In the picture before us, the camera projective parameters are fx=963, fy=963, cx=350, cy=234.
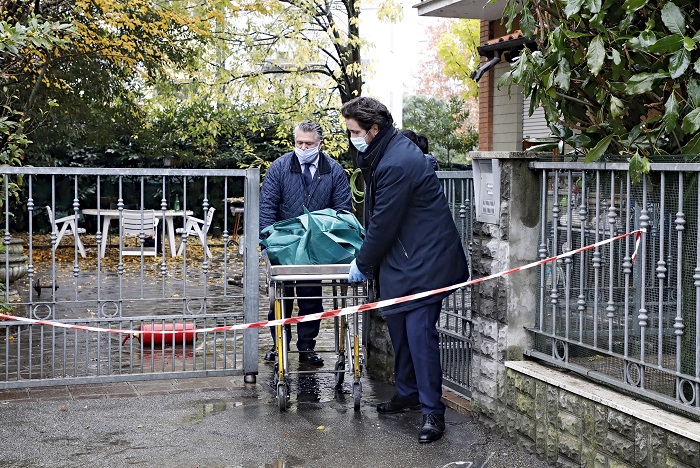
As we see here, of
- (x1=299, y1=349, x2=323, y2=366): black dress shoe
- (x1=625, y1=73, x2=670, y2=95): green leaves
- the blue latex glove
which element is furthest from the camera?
(x1=299, y1=349, x2=323, y2=366): black dress shoe

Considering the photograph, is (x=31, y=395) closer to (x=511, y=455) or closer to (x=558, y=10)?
(x=511, y=455)

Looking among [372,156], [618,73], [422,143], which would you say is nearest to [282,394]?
[372,156]

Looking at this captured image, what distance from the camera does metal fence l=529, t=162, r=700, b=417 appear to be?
4461 mm

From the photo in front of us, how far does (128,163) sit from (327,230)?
1735 cm

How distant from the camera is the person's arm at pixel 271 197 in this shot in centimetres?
761

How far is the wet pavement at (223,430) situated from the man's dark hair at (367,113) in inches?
75.9

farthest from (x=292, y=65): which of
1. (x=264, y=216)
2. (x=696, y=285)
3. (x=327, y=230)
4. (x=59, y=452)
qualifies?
(x=696, y=285)

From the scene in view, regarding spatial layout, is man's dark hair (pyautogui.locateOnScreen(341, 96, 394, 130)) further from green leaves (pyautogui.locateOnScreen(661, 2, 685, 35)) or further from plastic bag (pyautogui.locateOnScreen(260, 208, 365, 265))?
green leaves (pyautogui.locateOnScreen(661, 2, 685, 35))

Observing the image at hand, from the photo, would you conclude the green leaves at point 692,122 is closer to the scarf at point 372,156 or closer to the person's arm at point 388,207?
the person's arm at point 388,207

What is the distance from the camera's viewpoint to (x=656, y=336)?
4688mm

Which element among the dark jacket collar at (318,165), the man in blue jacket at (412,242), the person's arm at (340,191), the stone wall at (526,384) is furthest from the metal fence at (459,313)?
the dark jacket collar at (318,165)

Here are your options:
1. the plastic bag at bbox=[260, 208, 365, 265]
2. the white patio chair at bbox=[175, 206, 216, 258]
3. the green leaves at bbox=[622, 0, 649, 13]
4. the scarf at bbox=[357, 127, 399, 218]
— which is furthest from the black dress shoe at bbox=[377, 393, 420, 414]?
the green leaves at bbox=[622, 0, 649, 13]

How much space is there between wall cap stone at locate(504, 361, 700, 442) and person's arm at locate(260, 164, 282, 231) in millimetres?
2581

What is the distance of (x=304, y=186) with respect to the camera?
7695mm
